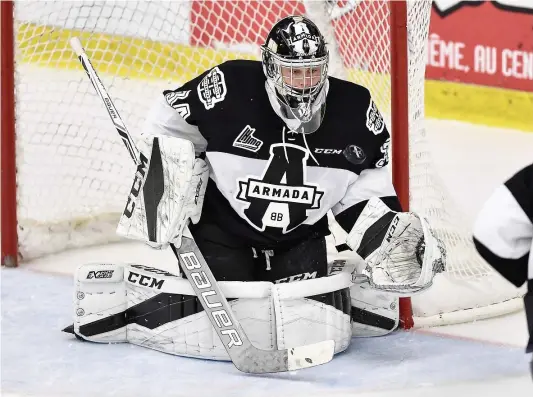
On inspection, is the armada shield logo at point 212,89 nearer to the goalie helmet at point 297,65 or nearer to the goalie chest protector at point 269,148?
the goalie chest protector at point 269,148

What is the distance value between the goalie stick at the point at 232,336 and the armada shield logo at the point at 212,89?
0.20 metres

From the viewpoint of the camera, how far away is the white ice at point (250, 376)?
231 centimetres

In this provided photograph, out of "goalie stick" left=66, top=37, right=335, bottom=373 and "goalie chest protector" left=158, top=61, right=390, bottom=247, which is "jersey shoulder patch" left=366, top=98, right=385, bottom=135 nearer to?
"goalie chest protector" left=158, top=61, right=390, bottom=247

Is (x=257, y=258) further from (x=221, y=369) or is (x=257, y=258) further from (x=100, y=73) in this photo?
(x=100, y=73)

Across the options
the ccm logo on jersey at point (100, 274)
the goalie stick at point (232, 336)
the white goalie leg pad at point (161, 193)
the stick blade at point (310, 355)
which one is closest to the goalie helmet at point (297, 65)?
the white goalie leg pad at point (161, 193)

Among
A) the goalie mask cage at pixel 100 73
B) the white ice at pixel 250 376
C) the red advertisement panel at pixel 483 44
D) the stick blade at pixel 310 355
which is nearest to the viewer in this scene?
the white ice at pixel 250 376

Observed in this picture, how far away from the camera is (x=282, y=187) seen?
2.56 metres

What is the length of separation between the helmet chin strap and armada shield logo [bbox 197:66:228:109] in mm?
Result: 107

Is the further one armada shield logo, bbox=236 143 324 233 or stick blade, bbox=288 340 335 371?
armada shield logo, bbox=236 143 324 233

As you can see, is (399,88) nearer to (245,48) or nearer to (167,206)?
(167,206)

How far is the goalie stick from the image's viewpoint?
244 centimetres

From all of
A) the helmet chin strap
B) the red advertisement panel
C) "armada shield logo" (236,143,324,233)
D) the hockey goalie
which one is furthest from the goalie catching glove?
the red advertisement panel

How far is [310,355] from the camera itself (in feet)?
8.02

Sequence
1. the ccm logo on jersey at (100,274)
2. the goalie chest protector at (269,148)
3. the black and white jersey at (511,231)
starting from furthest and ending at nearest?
the ccm logo on jersey at (100,274), the goalie chest protector at (269,148), the black and white jersey at (511,231)
